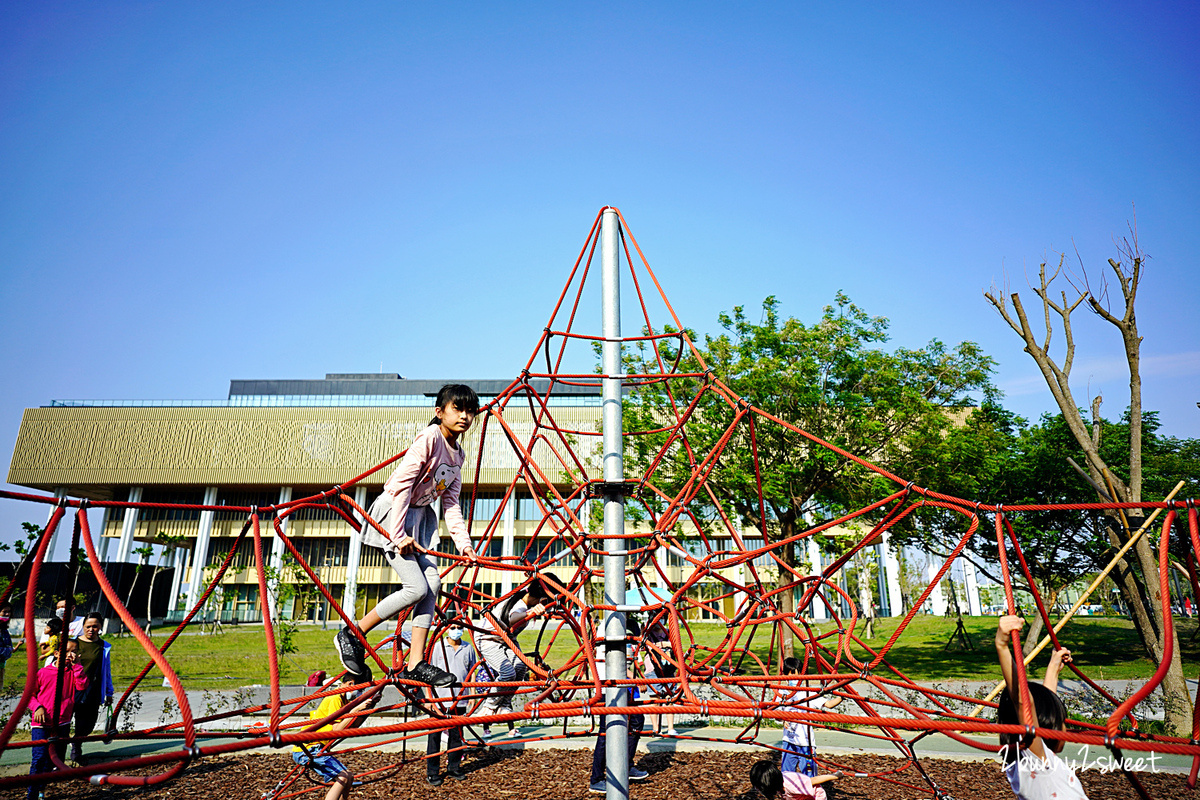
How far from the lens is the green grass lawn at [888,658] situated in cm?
1584

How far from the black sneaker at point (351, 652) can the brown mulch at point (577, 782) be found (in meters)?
3.29

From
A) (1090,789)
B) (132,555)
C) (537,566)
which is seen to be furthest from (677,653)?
(132,555)

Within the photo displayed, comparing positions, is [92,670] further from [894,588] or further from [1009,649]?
[894,588]

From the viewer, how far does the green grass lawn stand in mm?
15836

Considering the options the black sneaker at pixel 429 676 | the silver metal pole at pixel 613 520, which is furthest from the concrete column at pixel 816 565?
the black sneaker at pixel 429 676

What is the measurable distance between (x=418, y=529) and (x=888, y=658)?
1840 cm

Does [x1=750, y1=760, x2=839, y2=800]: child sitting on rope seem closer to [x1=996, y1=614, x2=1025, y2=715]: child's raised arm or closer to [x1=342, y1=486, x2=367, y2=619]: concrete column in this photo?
[x1=996, y1=614, x2=1025, y2=715]: child's raised arm

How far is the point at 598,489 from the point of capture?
4.20 metres

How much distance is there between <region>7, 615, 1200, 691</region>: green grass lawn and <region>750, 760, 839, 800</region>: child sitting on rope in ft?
31.1

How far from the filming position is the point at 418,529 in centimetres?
402

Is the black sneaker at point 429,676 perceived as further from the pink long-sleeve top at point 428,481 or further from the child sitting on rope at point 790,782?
the child sitting on rope at point 790,782

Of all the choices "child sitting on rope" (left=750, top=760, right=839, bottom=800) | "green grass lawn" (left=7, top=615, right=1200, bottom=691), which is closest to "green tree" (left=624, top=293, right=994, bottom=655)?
"green grass lawn" (left=7, top=615, right=1200, bottom=691)

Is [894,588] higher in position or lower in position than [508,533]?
lower

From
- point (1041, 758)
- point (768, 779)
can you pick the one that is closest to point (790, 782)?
point (768, 779)
